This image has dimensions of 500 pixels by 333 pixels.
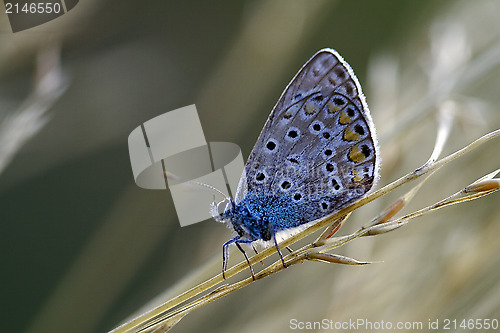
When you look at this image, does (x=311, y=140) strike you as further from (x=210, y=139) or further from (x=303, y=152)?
(x=210, y=139)

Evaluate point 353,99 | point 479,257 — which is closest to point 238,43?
point 353,99

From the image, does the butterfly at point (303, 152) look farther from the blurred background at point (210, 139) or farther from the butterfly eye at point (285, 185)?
the blurred background at point (210, 139)

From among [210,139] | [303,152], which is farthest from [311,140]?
[210,139]

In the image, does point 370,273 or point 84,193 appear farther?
point 84,193

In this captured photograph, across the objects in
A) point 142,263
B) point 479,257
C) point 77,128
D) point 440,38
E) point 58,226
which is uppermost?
point 77,128

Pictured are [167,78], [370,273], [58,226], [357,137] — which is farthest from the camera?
[167,78]

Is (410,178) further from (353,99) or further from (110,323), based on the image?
(110,323)
